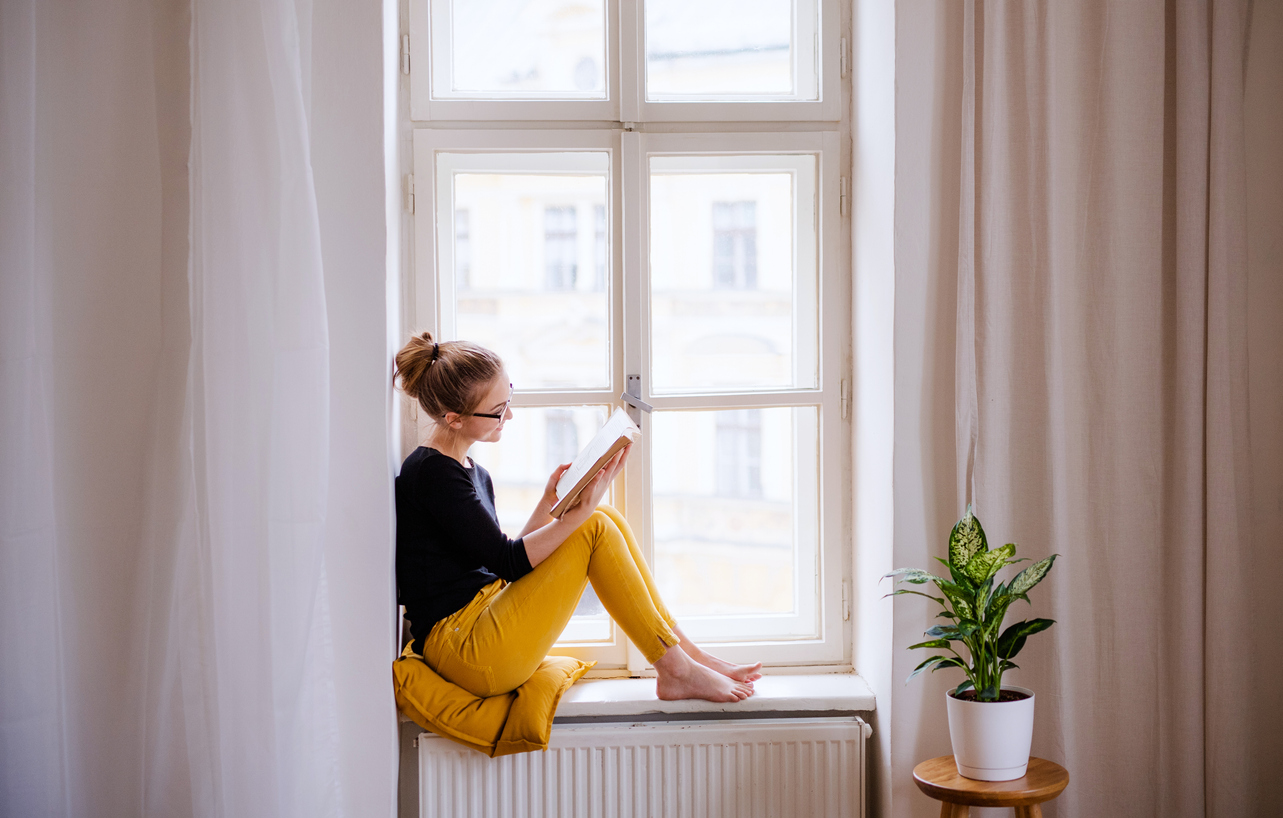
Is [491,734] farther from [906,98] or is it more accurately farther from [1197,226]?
[1197,226]

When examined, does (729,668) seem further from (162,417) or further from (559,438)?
(162,417)

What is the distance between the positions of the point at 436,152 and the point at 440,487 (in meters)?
0.73

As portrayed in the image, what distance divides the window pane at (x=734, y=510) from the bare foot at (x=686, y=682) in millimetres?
250

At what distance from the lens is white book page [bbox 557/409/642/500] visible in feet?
4.96

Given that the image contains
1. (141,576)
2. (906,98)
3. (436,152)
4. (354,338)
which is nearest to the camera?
(141,576)

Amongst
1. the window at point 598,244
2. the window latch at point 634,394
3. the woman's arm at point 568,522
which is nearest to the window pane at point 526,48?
the window at point 598,244

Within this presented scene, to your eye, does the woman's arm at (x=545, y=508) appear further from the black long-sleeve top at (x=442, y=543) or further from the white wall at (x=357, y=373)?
the white wall at (x=357, y=373)

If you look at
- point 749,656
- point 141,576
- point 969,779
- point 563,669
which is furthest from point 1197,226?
point 141,576

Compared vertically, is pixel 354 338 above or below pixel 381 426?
above

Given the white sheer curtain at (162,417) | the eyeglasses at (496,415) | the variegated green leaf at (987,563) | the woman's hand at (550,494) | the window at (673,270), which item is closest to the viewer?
the white sheer curtain at (162,417)

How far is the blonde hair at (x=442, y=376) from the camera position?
1.58m

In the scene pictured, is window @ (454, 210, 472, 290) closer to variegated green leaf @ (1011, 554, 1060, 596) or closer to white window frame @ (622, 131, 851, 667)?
white window frame @ (622, 131, 851, 667)

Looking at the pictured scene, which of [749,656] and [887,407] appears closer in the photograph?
[887,407]

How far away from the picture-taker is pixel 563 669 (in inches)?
67.1
